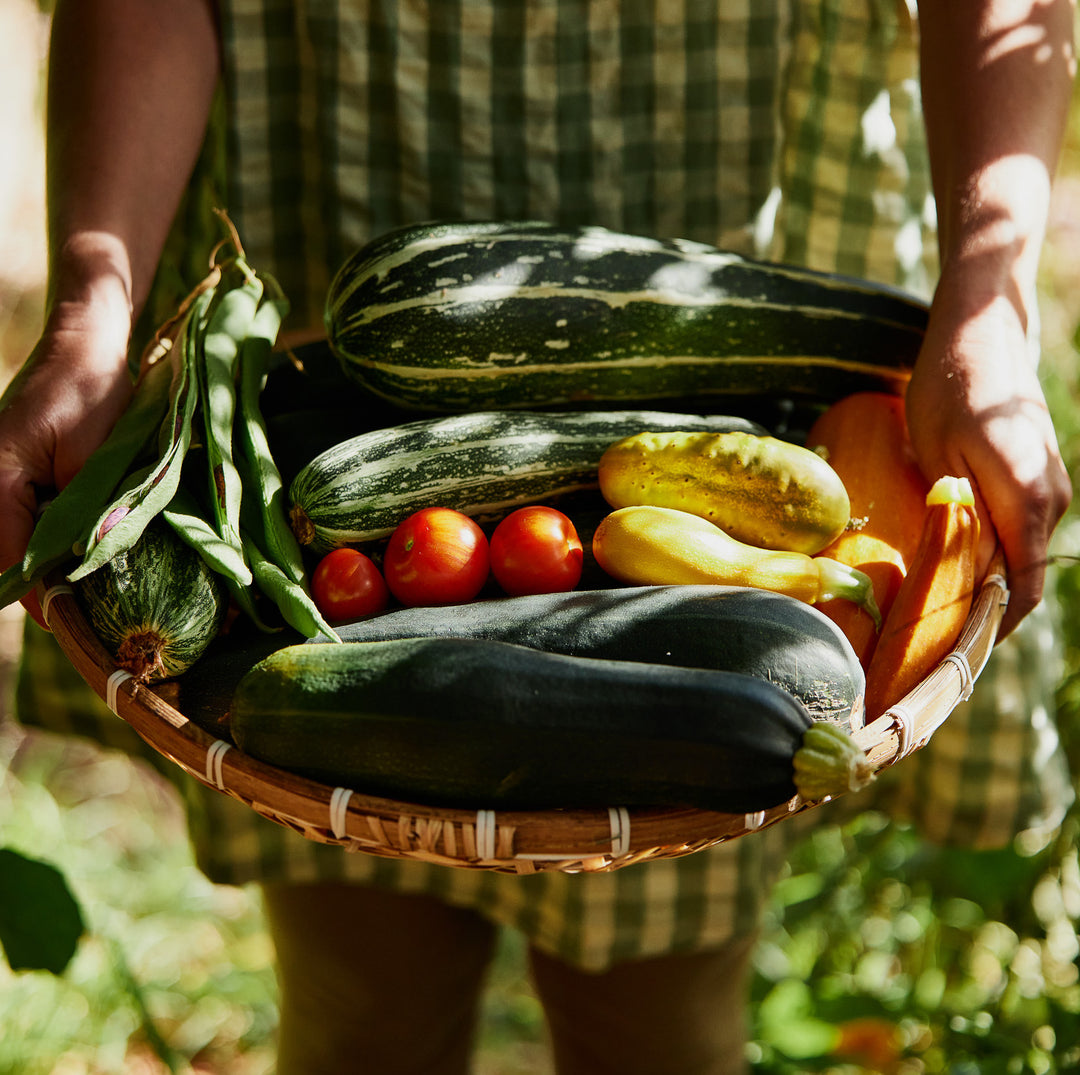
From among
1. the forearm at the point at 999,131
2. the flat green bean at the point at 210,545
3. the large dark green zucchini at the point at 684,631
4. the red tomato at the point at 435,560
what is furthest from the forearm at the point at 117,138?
the forearm at the point at 999,131

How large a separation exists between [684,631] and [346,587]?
31 cm

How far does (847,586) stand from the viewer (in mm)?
932

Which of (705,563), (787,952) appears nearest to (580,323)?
(705,563)

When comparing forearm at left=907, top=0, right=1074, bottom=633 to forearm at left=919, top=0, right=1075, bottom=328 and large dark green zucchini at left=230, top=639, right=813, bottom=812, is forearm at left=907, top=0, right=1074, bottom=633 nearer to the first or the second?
forearm at left=919, top=0, right=1075, bottom=328

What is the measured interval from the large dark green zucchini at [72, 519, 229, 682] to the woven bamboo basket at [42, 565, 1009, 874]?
2 centimetres

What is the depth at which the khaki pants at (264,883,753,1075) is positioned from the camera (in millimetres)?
1499

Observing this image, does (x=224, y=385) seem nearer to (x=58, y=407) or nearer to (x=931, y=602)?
(x=58, y=407)

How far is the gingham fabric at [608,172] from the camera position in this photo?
130 cm

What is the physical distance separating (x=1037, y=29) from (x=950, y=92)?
106 millimetres

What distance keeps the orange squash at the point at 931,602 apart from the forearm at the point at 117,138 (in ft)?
2.73

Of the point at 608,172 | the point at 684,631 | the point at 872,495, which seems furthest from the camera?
the point at 608,172

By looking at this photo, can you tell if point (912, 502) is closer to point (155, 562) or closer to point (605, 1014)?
point (155, 562)

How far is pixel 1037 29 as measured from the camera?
114 centimetres

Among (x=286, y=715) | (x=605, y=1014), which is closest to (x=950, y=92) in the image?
(x=286, y=715)
